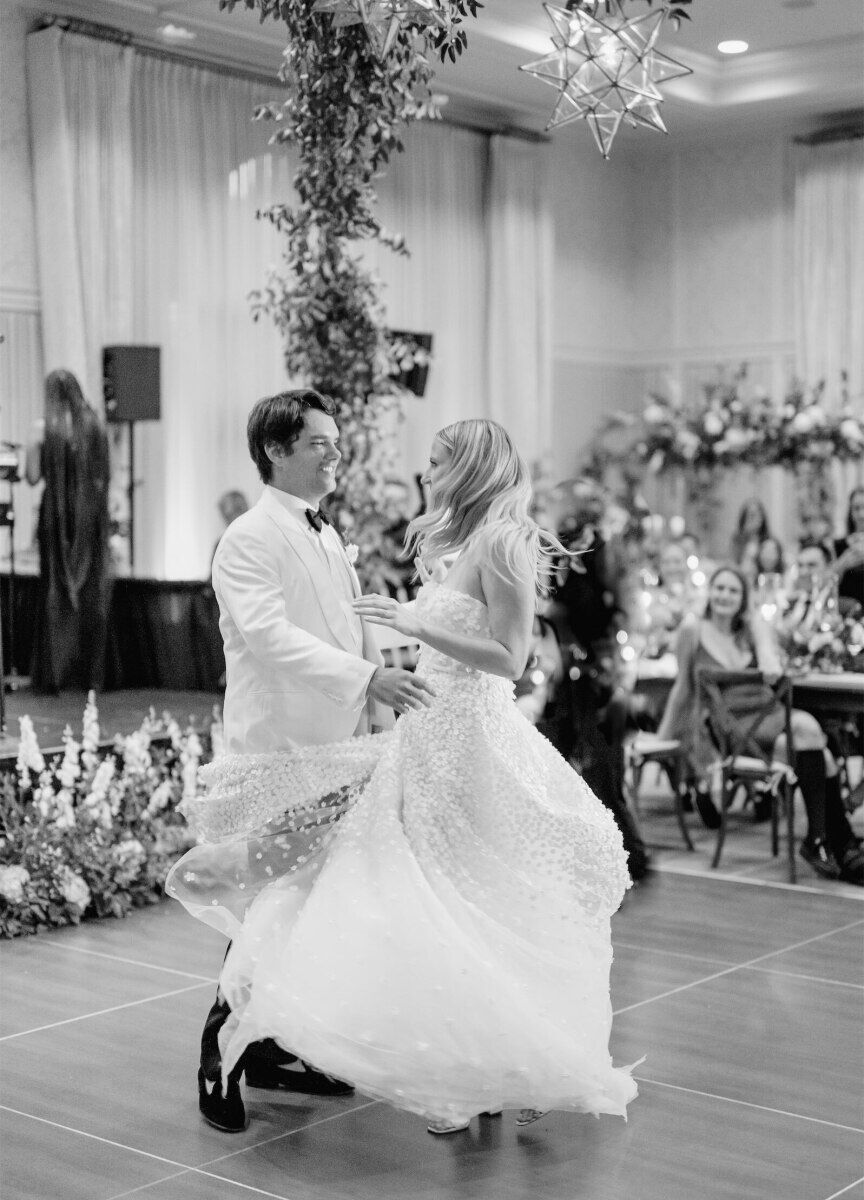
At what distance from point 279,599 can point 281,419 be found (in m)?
0.43

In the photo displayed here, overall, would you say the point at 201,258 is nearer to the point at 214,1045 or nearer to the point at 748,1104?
the point at 214,1045

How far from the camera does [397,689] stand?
3514 millimetres

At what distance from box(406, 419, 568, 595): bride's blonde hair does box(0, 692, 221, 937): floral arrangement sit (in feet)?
9.01

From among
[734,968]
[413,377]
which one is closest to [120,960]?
[734,968]

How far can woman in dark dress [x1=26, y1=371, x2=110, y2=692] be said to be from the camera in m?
8.79

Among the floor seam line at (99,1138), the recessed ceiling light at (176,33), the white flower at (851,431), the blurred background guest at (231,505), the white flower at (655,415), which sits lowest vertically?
the floor seam line at (99,1138)

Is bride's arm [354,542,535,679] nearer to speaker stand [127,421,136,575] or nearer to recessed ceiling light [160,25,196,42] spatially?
speaker stand [127,421,136,575]

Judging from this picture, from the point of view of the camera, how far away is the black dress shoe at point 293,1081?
397 centimetres

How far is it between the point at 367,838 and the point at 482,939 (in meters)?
0.35

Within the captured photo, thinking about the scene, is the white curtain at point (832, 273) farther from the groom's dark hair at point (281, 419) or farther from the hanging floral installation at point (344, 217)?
the groom's dark hair at point (281, 419)

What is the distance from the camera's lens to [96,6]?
9.08m

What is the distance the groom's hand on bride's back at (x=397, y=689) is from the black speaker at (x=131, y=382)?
5.95 m

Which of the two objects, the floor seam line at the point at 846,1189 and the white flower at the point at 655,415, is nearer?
the floor seam line at the point at 846,1189

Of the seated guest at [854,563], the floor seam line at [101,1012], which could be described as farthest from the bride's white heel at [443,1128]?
the seated guest at [854,563]
